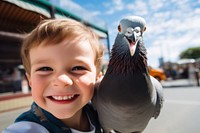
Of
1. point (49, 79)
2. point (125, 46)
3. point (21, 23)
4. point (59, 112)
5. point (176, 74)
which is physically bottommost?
point (176, 74)

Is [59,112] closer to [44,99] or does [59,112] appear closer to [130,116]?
[44,99]

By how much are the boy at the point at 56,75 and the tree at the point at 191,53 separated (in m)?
64.1

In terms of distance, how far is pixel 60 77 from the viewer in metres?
0.89

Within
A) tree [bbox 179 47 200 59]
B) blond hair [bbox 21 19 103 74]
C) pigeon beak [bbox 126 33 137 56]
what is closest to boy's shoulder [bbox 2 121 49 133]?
blond hair [bbox 21 19 103 74]

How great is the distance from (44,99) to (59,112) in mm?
83

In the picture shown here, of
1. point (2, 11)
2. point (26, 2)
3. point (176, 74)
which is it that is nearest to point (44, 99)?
point (26, 2)

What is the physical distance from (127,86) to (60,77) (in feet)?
1.17

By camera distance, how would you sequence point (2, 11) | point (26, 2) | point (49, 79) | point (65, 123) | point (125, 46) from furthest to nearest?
1. point (2, 11)
2. point (26, 2)
3. point (125, 46)
4. point (65, 123)
5. point (49, 79)

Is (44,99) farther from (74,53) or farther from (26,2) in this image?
(26,2)

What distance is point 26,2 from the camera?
6.30 meters

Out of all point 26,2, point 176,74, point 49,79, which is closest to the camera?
point 49,79

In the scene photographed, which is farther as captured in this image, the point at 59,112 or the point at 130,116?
the point at 130,116

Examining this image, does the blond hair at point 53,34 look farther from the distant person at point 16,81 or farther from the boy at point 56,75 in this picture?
the distant person at point 16,81

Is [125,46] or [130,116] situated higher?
[125,46]
